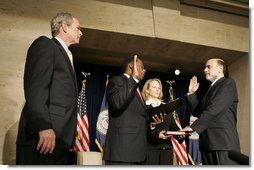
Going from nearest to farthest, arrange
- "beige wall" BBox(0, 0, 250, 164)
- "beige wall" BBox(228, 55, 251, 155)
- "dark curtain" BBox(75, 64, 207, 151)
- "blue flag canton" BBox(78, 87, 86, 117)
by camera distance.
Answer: "beige wall" BBox(0, 0, 250, 164)
"beige wall" BBox(228, 55, 251, 155)
"blue flag canton" BBox(78, 87, 86, 117)
"dark curtain" BBox(75, 64, 207, 151)

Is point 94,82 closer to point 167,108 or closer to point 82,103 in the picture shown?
point 82,103

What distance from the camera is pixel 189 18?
16.7 ft

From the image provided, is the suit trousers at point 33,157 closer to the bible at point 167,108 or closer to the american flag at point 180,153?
the bible at point 167,108

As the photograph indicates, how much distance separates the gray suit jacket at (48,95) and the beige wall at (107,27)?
6.09 feet

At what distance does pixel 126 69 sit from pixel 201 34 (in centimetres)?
219

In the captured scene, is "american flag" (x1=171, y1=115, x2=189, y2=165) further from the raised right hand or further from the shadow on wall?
the raised right hand

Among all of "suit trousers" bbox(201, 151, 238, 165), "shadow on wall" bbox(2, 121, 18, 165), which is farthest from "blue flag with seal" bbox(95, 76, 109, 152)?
"suit trousers" bbox(201, 151, 238, 165)

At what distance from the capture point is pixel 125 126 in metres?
2.95

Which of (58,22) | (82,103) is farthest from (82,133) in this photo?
(58,22)

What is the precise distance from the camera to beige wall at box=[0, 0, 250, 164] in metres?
3.86

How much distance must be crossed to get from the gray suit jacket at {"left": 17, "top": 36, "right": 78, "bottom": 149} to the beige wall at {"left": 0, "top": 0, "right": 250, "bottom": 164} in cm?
186

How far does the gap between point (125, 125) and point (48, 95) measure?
110cm

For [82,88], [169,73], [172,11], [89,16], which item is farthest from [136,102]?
[169,73]

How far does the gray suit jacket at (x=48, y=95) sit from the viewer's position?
190cm
